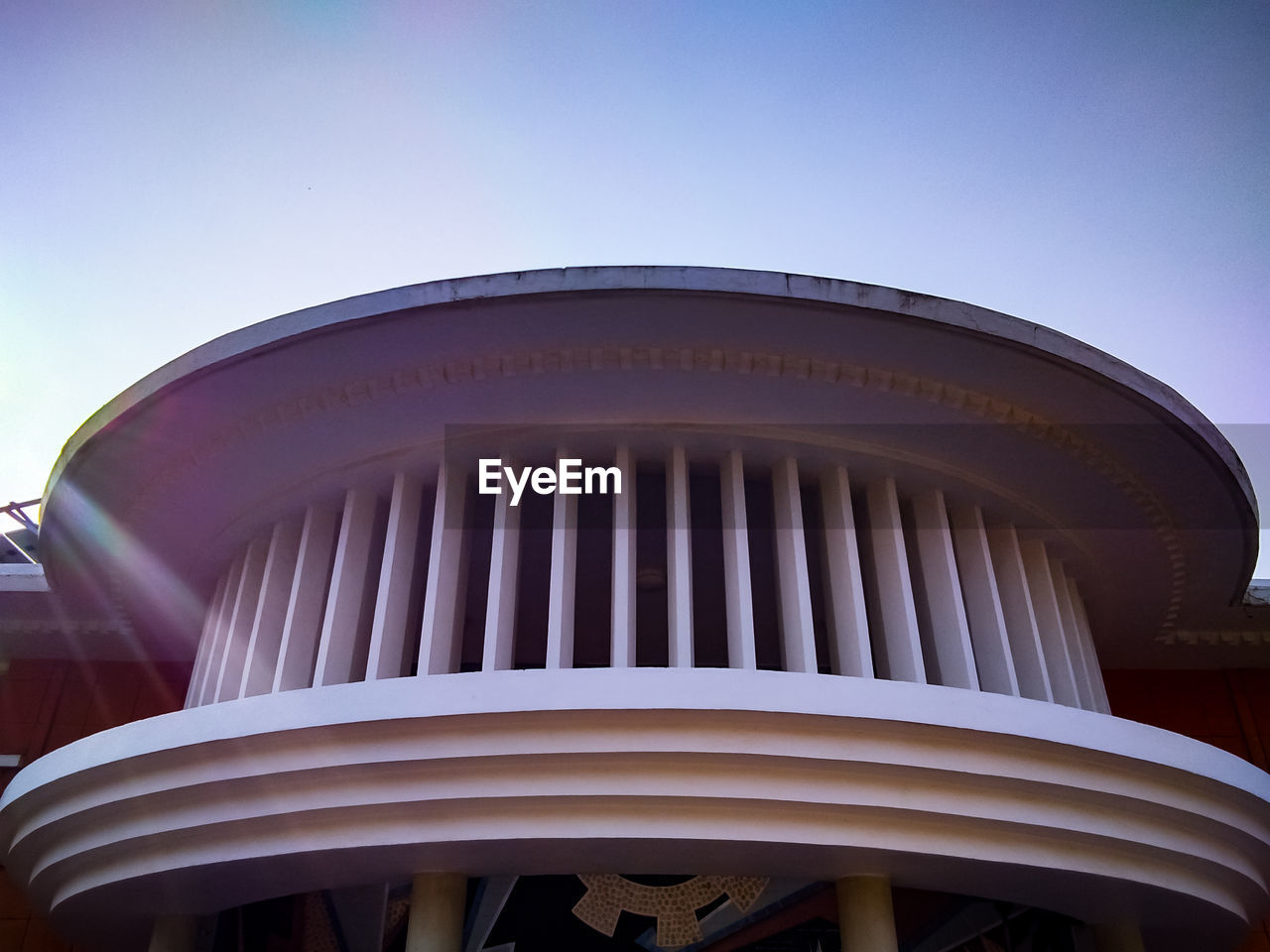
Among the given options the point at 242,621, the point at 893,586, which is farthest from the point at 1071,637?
the point at 242,621

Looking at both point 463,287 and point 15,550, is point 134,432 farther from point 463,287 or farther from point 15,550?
point 15,550

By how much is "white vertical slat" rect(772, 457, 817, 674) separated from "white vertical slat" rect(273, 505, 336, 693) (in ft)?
14.4

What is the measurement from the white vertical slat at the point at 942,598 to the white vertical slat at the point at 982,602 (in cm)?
15

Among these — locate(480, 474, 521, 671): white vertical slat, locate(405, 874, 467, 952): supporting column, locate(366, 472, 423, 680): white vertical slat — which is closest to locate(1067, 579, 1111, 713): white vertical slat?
locate(480, 474, 521, 671): white vertical slat

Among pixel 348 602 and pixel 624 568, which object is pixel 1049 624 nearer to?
pixel 624 568

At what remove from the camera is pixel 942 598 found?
948 cm

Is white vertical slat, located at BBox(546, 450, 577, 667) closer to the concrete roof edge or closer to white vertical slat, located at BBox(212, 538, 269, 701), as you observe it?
the concrete roof edge

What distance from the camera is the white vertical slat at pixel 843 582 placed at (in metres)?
8.77

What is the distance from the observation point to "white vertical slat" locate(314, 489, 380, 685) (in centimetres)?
922

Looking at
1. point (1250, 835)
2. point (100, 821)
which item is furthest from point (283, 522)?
point (1250, 835)

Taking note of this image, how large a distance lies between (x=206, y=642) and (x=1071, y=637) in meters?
9.03

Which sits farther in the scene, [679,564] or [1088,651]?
[1088,651]

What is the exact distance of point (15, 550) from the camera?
49.1 ft

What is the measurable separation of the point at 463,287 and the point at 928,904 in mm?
7021
